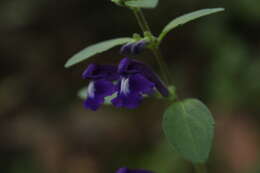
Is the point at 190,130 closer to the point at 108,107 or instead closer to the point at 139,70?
the point at 139,70

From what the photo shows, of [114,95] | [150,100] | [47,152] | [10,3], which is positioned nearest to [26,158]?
[47,152]

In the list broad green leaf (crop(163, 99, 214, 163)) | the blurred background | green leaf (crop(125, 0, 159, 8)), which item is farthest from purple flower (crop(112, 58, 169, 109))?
the blurred background

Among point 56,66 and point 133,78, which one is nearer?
point 133,78

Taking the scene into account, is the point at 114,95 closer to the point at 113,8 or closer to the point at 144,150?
the point at 144,150

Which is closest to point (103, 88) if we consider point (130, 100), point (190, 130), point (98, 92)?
point (98, 92)

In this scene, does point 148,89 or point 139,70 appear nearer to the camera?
point 148,89

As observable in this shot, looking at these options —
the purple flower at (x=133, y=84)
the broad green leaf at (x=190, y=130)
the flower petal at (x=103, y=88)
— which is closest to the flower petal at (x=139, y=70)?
the purple flower at (x=133, y=84)
